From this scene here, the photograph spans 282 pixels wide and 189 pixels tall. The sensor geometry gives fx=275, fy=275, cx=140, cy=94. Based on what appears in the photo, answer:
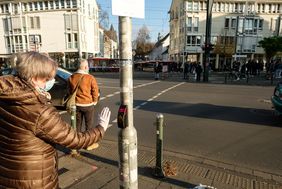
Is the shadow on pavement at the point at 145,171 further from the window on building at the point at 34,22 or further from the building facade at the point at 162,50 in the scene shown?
the building facade at the point at 162,50

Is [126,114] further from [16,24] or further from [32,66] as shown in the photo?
[16,24]

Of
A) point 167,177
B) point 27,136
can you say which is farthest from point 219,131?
point 27,136

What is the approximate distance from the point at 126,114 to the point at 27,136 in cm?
98

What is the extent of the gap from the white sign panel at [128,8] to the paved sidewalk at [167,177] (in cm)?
253

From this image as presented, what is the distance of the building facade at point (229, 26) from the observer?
2042 inches

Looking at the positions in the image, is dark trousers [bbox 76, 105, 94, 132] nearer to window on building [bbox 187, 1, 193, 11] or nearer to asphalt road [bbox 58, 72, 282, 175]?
asphalt road [bbox 58, 72, 282, 175]

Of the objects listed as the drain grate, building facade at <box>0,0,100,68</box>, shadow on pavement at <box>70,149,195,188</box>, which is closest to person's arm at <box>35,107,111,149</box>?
shadow on pavement at <box>70,149,195,188</box>

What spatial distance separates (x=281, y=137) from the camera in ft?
21.4

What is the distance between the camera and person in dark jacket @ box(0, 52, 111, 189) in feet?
6.24

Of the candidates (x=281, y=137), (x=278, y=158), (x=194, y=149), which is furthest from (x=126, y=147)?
(x=281, y=137)

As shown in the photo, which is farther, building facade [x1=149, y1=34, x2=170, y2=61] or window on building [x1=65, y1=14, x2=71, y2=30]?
building facade [x1=149, y1=34, x2=170, y2=61]

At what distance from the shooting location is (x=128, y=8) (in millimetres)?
2562

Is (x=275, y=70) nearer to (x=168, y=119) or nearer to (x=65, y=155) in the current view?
(x=168, y=119)

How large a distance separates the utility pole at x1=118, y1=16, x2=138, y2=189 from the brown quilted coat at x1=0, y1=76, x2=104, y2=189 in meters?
0.64
